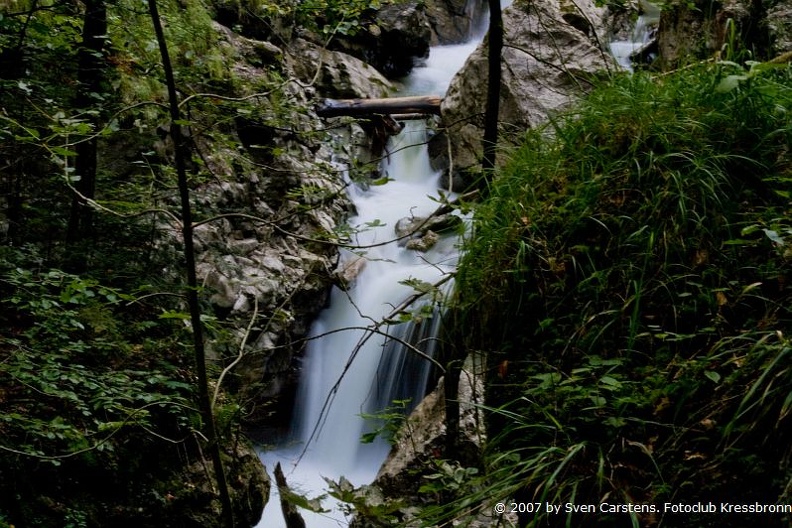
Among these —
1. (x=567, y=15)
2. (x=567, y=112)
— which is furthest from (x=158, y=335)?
(x=567, y=15)

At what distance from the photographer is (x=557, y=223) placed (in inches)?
→ 101

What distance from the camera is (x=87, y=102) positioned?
375 centimetres

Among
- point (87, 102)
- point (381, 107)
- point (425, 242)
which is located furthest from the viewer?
point (381, 107)

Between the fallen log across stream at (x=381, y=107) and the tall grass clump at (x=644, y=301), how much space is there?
6.45m

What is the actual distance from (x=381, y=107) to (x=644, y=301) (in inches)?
304

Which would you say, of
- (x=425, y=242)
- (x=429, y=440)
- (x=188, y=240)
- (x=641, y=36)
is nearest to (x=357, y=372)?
(x=425, y=242)

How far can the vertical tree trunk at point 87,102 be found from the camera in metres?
3.66

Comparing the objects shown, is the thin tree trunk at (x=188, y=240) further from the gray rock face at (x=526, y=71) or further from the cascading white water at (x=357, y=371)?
the gray rock face at (x=526, y=71)

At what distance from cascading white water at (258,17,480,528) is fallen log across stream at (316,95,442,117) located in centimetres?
126

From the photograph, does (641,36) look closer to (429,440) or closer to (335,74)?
(335,74)

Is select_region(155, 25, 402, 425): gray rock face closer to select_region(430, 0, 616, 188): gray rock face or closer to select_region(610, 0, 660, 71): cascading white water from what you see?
select_region(430, 0, 616, 188): gray rock face

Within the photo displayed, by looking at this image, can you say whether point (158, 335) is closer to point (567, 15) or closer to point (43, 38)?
point (43, 38)

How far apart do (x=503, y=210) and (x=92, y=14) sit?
9.07 ft

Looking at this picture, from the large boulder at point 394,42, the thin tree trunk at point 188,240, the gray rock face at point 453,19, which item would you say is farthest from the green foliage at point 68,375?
the gray rock face at point 453,19
